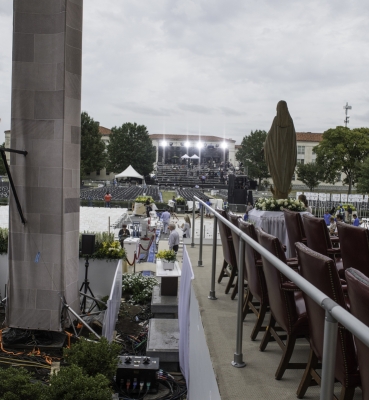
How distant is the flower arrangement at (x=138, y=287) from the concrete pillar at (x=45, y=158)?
3953 mm

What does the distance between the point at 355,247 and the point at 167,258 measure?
8844 mm

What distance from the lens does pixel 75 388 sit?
214 inches

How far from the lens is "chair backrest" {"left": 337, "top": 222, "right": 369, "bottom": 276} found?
3.57 m

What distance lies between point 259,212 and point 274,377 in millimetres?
5176

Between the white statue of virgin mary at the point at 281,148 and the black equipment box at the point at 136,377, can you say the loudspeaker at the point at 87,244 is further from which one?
the white statue of virgin mary at the point at 281,148

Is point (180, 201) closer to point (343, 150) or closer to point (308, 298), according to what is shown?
point (343, 150)

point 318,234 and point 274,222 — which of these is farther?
point 274,222

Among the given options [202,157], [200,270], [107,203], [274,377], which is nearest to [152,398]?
[200,270]

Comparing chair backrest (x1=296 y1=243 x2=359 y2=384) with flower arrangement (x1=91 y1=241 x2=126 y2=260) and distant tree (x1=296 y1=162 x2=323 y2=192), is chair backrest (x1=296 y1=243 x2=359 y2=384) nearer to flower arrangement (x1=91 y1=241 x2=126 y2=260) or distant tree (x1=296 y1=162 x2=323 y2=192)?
flower arrangement (x1=91 y1=241 x2=126 y2=260)

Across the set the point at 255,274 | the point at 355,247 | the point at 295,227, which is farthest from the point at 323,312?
the point at 295,227

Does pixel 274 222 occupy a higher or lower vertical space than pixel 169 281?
higher

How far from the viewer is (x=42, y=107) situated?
9.43 meters

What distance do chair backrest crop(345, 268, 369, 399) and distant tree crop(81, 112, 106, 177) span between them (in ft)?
217

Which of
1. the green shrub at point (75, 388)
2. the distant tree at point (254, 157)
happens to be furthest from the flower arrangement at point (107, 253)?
the distant tree at point (254, 157)
